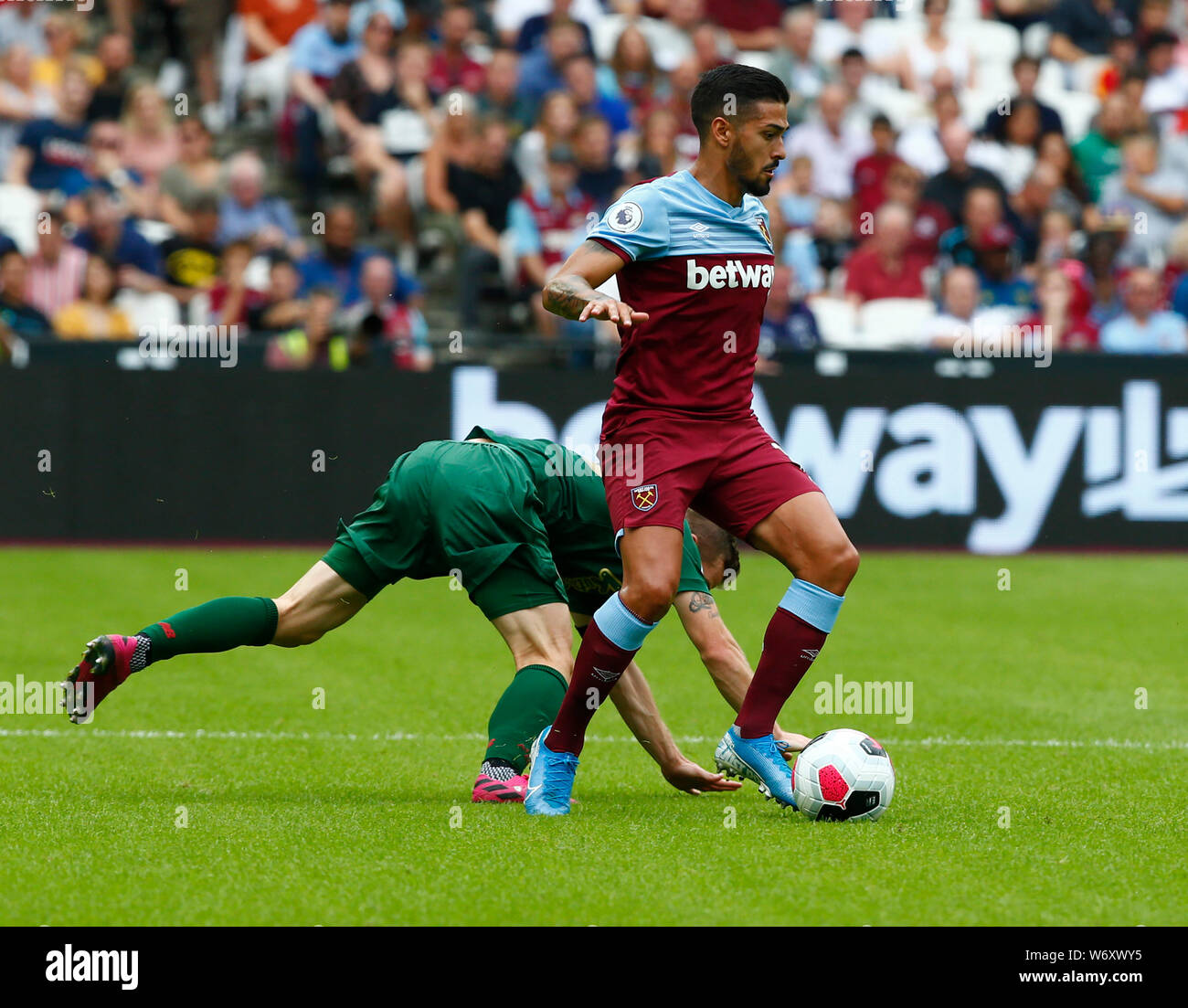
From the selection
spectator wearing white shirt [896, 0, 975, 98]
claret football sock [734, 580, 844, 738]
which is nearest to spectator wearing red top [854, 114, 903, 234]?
spectator wearing white shirt [896, 0, 975, 98]

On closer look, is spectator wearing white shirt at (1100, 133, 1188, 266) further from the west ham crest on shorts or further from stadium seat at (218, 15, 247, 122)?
the west ham crest on shorts

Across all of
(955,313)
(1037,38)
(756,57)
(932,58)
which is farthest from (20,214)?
(1037,38)

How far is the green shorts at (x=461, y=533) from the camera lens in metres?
6.24

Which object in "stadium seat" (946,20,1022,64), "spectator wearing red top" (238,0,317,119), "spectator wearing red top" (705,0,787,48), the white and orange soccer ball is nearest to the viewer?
the white and orange soccer ball

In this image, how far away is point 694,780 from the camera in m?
6.25

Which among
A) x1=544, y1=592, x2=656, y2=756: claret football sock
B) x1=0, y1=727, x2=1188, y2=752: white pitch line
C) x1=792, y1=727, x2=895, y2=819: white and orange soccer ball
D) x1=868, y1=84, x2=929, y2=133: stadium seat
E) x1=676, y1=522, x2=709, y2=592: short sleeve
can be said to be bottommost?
x1=0, y1=727, x2=1188, y2=752: white pitch line

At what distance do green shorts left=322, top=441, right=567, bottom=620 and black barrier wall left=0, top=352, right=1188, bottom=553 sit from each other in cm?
730

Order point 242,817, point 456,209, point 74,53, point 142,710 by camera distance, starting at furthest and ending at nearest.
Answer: point 74,53, point 456,209, point 142,710, point 242,817

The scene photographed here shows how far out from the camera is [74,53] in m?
17.1

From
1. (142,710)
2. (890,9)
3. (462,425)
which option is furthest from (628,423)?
(890,9)

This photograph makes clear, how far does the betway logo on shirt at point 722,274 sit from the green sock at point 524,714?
55.3 inches

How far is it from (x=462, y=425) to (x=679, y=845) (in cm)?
884

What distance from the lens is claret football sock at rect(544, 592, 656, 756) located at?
5738mm

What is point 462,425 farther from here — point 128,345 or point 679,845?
point 679,845
